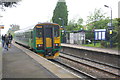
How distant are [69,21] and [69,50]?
92.2 feet

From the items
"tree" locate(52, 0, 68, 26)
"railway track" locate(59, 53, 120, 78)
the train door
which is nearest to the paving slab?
"railway track" locate(59, 53, 120, 78)

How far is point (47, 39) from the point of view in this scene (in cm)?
1252

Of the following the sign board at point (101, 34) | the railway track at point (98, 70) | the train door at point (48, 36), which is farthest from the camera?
the sign board at point (101, 34)

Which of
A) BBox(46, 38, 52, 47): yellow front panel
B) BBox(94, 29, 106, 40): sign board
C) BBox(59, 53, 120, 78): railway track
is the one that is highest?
BBox(94, 29, 106, 40): sign board

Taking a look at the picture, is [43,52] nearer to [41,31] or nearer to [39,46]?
[39,46]

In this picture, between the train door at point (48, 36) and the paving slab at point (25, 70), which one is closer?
the paving slab at point (25, 70)

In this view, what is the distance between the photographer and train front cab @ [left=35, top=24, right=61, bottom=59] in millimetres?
12398

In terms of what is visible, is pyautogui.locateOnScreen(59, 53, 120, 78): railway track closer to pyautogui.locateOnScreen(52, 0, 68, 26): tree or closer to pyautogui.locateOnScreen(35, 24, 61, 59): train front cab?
pyautogui.locateOnScreen(35, 24, 61, 59): train front cab

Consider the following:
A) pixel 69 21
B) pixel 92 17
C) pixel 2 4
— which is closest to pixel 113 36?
pixel 2 4

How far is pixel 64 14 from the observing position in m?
48.0

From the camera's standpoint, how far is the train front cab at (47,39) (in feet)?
40.7

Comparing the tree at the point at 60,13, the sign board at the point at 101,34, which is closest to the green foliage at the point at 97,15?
the tree at the point at 60,13

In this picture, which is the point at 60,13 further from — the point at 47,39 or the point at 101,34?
the point at 47,39

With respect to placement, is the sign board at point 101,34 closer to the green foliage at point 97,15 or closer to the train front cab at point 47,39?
the train front cab at point 47,39
